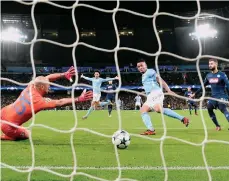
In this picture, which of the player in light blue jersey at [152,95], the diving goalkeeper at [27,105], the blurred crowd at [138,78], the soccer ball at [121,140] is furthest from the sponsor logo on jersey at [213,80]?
the blurred crowd at [138,78]

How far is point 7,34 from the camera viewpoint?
33781mm

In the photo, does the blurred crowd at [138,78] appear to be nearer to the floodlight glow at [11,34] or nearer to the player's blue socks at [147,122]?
the floodlight glow at [11,34]

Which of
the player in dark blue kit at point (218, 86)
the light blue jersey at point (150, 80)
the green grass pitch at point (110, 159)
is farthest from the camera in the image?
the player in dark blue kit at point (218, 86)

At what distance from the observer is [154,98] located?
775 cm

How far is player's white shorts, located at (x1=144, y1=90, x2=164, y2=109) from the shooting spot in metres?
7.66

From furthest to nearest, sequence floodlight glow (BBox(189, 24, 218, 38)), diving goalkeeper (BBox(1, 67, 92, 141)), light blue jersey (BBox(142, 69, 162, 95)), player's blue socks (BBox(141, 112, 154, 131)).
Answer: floodlight glow (BBox(189, 24, 218, 38)) < light blue jersey (BBox(142, 69, 162, 95)) < player's blue socks (BBox(141, 112, 154, 131)) < diving goalkeeper (BBox(1, 67, 92, 141))

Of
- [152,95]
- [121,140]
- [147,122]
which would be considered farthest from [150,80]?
[121,140]

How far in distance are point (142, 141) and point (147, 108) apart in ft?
3.91

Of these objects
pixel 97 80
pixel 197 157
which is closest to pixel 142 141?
pixel 197 157

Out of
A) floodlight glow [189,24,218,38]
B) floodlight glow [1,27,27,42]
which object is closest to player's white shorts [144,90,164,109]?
floodlight glow [189,24,218,38]

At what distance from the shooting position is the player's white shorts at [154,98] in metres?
7.66

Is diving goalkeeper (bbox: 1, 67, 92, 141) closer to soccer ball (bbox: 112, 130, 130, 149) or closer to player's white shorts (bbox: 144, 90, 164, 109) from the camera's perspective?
soccer ball (bbox: 112, 130, 130, 149)

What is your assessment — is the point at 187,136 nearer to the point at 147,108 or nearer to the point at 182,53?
the point at 147,108

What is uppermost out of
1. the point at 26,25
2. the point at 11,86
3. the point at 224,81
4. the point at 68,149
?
the point at 26,25
